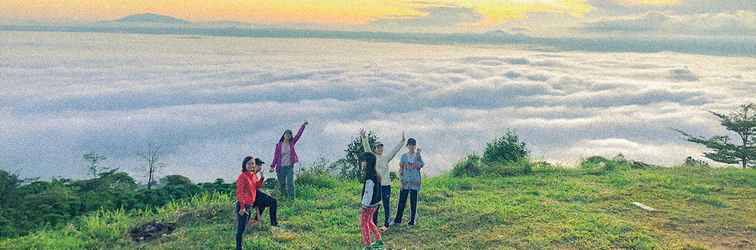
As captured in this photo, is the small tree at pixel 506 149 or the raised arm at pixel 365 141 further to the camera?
the small tree at pixel 506 149

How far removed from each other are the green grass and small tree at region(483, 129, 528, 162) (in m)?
3.81

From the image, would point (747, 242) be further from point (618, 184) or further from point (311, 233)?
point (311, 233)

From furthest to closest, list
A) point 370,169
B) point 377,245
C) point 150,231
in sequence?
Result: 1. point 150,231
2. point 377,245
3. point 370,169

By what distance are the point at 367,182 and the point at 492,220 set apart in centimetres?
408

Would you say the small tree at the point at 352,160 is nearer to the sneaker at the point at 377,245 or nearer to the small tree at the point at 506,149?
the small tree at the point at 506,149

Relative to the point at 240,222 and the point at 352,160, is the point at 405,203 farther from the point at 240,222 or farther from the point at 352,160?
the point at 352,160

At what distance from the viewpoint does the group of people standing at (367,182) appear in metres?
8.76

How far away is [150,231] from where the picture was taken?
37.1 feet

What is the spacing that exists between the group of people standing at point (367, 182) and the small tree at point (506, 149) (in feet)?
31.2

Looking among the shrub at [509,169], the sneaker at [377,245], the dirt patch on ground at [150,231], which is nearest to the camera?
the sneaker at [377,245]

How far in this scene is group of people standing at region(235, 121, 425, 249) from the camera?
8758mm

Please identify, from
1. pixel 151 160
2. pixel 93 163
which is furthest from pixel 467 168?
pixel 93 163

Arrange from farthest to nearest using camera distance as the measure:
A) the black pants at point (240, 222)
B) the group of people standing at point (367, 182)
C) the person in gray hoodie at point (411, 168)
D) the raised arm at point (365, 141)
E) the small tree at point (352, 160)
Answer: the small tree at point (352, 160), the person in gray hoodie at point (411, 168), the raised arm at point (365, 141), the black pants at point (240, 222), the group of people standing at point (367, 182)

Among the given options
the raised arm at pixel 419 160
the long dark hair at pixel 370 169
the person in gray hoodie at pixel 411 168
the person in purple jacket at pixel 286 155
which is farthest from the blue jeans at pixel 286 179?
the long dark hair at pixel 370 169
